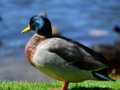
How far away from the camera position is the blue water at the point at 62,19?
16297 mm

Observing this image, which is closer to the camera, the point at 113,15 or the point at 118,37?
the point at 118,37

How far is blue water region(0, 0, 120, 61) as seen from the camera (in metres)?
16.3

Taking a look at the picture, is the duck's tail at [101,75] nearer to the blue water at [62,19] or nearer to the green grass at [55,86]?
the green grass at [55,86]

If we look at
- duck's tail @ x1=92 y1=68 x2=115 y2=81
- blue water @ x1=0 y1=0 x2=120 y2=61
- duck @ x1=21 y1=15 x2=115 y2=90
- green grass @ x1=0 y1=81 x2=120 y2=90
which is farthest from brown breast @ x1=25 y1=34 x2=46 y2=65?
blue water @ x1=0 y1=0 x2=120 y2=61

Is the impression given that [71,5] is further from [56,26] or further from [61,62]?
[61,62]

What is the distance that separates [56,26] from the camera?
18.3m

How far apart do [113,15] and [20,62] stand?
26.1ft

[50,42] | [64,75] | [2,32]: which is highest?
[50,42]

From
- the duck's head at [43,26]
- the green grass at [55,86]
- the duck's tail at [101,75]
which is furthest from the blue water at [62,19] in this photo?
the duck's tail at [101,75]

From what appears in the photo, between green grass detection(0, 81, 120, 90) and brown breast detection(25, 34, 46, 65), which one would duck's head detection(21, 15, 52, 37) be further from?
green grass detection(0, 81, 120, 90)

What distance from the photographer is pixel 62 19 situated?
1972 cm

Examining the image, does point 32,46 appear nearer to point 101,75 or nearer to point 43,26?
point 43,26

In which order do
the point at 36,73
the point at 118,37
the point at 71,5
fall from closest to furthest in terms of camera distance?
1. the point at 36,73
2. the point at 118,37
3. the point at 71,5

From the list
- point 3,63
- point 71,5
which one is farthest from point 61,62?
point 71,5
